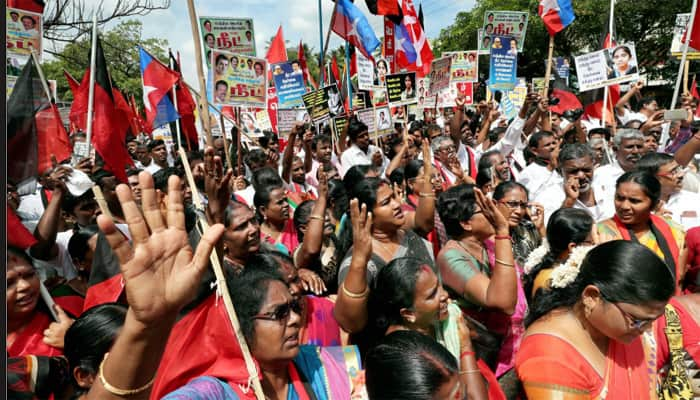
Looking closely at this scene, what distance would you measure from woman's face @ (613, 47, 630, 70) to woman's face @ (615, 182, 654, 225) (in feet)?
13.4

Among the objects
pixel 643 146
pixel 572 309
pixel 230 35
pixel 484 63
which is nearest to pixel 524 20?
pixel 643 146

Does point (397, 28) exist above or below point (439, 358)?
above

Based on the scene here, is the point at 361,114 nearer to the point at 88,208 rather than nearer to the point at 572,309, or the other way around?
the point at 88,208

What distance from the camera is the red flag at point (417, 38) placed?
25.0 ft

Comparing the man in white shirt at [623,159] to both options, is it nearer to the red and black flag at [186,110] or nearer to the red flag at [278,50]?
the red and black flag at [186,110]

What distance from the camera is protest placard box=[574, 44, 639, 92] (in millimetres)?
6316

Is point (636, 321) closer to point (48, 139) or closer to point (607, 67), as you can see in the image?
point (48, 139)

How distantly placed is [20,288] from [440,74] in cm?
612

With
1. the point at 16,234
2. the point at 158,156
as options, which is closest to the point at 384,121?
the point at 158,156

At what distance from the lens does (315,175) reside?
6379 millimetres

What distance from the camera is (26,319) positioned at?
219 cm

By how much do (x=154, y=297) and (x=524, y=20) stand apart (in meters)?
8.17

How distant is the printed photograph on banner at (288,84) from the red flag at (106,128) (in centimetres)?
294

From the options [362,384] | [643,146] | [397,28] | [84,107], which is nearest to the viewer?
[362,384]
